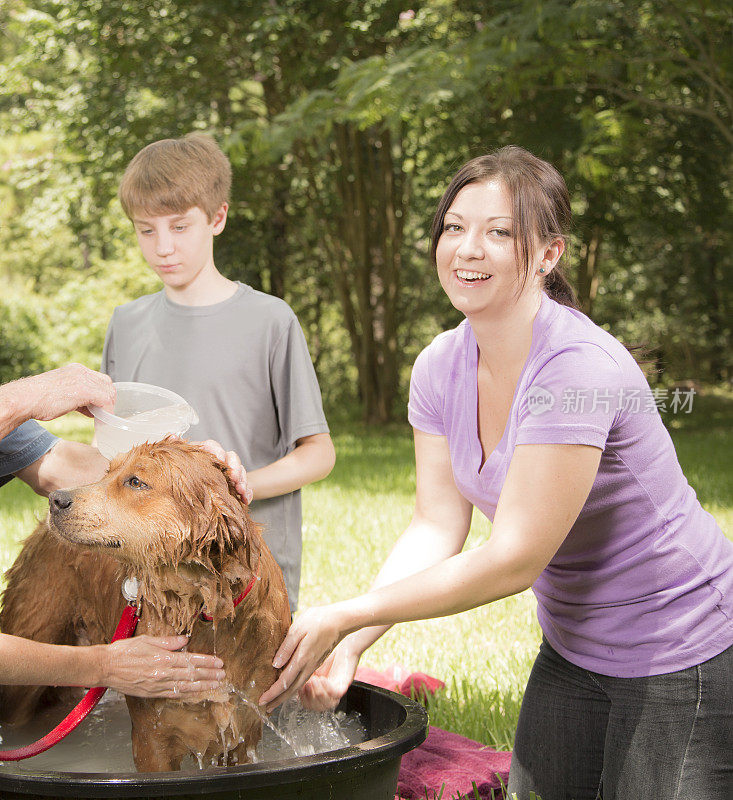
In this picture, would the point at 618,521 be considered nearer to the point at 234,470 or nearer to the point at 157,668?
the point at 234,470

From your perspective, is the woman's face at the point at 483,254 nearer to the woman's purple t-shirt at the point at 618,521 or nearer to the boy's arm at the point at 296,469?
the woman's purple t-shirt at the point at 618,521

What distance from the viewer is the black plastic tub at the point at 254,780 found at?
2027 millimetres

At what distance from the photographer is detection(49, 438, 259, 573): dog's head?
7.74 feet

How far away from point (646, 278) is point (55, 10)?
14901 millimetres

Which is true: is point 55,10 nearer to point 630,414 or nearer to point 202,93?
point 202,93

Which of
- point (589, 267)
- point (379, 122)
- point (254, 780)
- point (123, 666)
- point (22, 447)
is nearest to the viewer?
point (254, 780)

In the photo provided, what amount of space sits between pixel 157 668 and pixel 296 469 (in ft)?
3.95

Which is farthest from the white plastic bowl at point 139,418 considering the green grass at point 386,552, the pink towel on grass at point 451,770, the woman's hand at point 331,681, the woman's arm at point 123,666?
the pink towel on grass at point 451,770

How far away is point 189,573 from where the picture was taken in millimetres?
2484

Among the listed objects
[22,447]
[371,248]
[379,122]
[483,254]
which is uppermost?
[379,122]

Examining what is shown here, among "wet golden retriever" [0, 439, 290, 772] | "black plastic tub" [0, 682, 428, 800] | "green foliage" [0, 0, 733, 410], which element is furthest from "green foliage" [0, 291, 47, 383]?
"black plastic tub" [0, 682, 428, 800]

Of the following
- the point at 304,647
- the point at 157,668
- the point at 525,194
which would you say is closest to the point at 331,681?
the point at 304,647

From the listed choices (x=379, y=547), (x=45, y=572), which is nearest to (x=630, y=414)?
(x=45, y=572)

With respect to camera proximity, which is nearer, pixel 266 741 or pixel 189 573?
pixel 189 573
